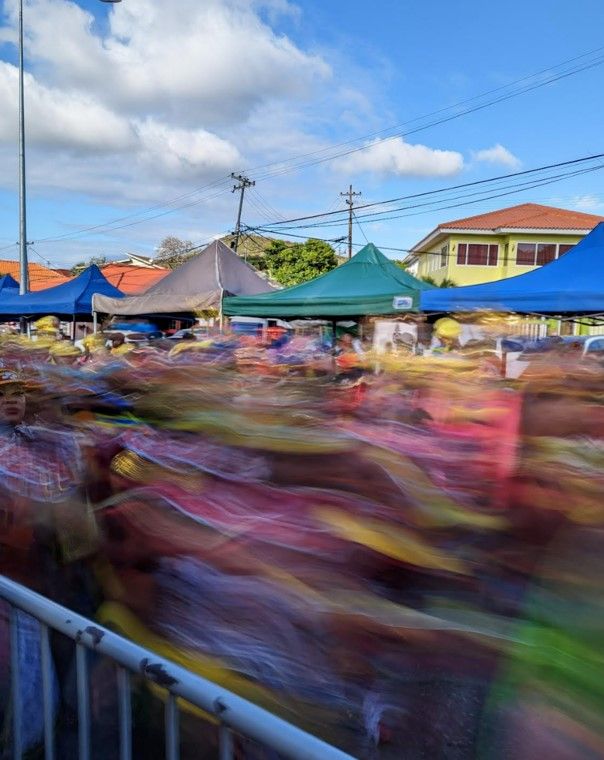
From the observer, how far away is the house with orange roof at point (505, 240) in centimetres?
2841

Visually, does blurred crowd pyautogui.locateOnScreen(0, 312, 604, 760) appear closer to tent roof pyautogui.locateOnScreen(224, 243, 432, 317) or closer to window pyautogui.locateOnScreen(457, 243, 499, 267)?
tent roof pyautogui.locateOnScreen(224, 243, 432, 317)

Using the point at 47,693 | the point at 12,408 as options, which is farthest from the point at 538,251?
the point at 47,693

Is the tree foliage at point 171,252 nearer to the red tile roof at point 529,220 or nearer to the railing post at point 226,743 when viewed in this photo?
the red tile roof at point 529,220

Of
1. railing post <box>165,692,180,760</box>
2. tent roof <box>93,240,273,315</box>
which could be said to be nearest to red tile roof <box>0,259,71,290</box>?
tent roof <box>93,240,273,315</box>

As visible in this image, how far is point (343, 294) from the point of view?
324 inches

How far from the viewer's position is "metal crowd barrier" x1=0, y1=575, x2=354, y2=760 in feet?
3.15

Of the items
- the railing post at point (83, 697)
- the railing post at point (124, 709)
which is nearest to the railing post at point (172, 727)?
the railing post at point (124, 709)

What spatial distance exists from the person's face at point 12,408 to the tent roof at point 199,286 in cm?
617

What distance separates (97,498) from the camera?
76.6 inches

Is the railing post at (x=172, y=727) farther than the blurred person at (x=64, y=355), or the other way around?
the blurred person at (x=64, y=355)

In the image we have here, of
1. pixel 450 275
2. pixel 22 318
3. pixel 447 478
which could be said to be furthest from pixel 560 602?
pixel 450 275

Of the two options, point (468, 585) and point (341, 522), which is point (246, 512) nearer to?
point (341, 522)

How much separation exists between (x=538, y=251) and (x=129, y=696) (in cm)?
3059

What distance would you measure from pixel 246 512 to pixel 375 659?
0.47 meters
